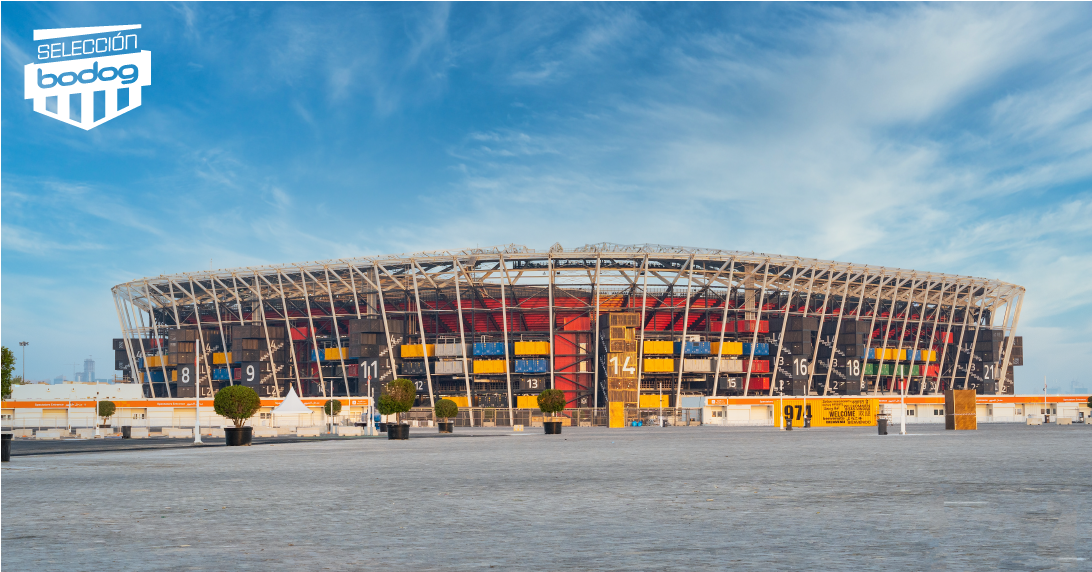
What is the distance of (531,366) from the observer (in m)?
107

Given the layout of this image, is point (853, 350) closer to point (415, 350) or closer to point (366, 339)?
point (415, 350)

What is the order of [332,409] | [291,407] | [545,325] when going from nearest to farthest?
[291,407] < [332,409] < [545,325]

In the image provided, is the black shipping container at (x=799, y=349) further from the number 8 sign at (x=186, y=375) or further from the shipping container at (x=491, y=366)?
the number 8 sign at (x=186, y=375)

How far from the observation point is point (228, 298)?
120 meters

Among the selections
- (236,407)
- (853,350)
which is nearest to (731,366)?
(853,350)

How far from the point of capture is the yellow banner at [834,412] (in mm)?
70688

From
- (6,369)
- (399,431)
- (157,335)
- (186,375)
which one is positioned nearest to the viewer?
(399,431)

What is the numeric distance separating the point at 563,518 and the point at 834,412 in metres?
Result: 63.5

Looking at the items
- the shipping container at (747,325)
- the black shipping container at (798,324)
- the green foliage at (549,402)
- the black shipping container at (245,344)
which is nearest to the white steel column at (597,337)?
the shipping container at (747,325)

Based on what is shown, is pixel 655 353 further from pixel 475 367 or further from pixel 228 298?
pixel 228 298

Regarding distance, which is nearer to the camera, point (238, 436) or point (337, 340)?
point (238, 436)

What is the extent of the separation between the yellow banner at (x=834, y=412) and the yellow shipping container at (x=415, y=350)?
4798cm

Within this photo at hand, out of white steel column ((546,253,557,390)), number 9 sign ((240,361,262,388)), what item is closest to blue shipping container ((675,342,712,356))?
white steel column ((546,253,557,390))

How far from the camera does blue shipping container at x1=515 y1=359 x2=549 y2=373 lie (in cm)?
10656
